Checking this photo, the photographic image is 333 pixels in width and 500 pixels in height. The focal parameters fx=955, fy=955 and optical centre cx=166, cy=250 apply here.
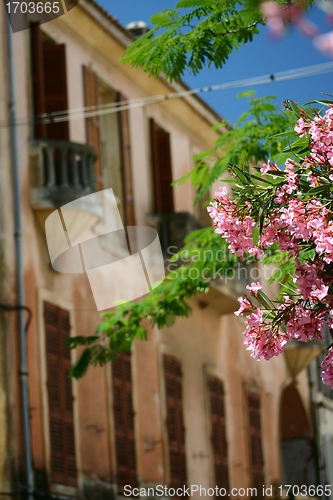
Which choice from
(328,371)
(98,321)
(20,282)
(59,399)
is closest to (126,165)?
(98,321)

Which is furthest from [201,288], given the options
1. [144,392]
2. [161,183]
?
[161,183]

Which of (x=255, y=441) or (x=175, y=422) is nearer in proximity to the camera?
(x=175, y=422)

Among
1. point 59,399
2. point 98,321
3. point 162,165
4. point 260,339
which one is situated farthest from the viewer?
point 162,165

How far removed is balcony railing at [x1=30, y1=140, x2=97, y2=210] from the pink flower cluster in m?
7.65

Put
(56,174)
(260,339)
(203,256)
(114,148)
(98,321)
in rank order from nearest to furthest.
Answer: (260,339), (203,256), (56,174), (98,321), (114,148)

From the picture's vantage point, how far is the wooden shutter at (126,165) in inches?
573

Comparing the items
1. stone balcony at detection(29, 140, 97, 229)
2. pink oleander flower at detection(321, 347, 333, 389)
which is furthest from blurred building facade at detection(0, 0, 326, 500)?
pink oleander flower at detection(321, 347, 333, 389)

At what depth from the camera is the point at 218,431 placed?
16.7 m

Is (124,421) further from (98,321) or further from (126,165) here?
(126,165)

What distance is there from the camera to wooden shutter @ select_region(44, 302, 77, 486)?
1116 centimetres

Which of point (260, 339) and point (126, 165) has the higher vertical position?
point (126, 165)

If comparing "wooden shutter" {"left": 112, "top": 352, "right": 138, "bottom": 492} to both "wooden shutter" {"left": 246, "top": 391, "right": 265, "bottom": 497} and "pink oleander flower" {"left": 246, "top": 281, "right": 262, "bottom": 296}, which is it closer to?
"wooden shutter" {"left": 246, "top": 391, "right": 265, "bottom": 497}

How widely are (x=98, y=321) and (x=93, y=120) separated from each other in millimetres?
3059

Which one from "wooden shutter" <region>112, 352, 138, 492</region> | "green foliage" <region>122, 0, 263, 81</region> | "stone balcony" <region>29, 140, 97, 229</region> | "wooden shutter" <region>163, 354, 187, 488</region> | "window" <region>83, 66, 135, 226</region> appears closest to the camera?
"green foliage" <region>122, 0, 263, 81</region>
